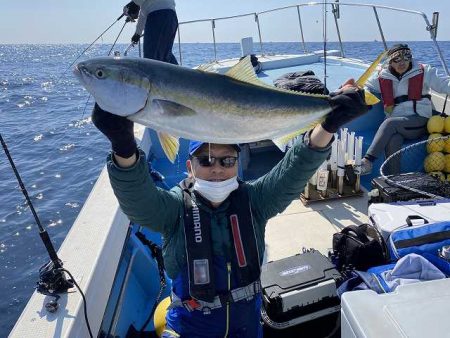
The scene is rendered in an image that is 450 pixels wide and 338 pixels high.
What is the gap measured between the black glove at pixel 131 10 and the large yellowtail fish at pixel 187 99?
2877mm

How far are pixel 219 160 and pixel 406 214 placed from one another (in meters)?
2.18

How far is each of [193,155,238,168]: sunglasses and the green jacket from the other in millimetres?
257

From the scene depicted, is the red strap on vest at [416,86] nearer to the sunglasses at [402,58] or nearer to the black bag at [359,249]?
the sunglasses at [402,58]

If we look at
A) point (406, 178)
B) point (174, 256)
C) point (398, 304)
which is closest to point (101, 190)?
point (174, 256)

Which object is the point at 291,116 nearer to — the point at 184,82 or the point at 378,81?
the point at 184,82

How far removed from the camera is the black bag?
3.26 meters

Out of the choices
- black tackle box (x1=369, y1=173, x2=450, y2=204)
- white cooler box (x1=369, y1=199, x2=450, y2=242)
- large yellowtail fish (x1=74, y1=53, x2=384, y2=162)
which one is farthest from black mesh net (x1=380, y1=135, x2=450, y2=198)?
large yellowtail fish (x1=74, y1=53, x2=384, y2=162)

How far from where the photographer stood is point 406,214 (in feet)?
12.0

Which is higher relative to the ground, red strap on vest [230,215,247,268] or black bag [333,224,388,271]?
red strap on vest [230,215,247,268]

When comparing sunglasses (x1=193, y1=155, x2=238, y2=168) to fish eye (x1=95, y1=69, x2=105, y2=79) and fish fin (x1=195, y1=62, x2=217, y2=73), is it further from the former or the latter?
fish eye (x1=95, y1=69, x2=105, y2=79)

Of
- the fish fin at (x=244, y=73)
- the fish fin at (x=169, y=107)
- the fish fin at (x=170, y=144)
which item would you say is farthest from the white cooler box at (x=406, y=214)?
the fish fin at (x=169, y=107)

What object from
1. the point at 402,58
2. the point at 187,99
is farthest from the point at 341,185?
the point at 187,99

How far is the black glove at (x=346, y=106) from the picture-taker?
83.9 inches

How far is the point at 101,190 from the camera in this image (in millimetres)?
3998
